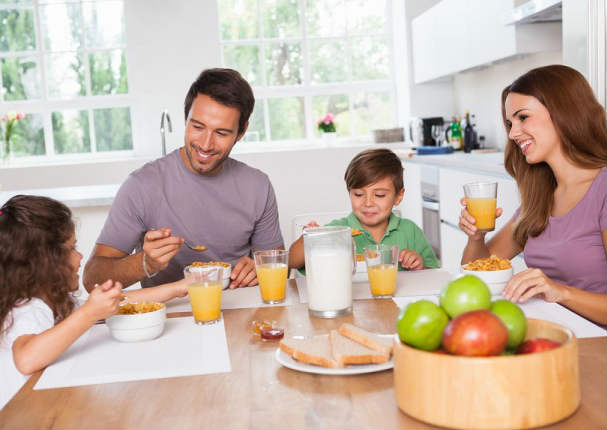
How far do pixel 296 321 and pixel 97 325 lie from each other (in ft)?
1.51

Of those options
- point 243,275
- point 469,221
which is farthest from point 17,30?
point 469,221

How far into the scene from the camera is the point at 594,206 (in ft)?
6.40

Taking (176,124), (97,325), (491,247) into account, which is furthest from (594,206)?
(176,124)

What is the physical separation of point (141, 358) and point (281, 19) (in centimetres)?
538

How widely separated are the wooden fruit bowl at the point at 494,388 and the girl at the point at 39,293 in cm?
69

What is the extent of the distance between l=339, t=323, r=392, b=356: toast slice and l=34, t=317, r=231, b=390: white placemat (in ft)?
0.72

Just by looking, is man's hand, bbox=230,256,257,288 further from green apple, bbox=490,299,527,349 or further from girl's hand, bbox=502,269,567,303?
green apple, bbox=490,299,527,349

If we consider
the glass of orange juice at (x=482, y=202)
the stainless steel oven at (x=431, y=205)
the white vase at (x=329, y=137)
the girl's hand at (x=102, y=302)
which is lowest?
the stainless steel oven at (x=431, y=205)

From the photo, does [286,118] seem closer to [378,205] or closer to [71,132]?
[71,132]

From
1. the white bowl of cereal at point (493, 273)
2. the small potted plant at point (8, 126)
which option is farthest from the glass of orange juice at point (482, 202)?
the small potted plant at point (8, 126)

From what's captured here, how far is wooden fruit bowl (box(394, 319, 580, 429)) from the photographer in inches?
35.5

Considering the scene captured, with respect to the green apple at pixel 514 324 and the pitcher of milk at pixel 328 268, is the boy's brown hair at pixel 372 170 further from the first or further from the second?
the green apple at pixel 514 324

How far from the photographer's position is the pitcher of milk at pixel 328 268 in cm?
157

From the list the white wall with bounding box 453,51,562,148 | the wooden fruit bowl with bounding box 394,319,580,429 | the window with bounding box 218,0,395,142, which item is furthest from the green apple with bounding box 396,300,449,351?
the window with bounding box 218,0,395,142
